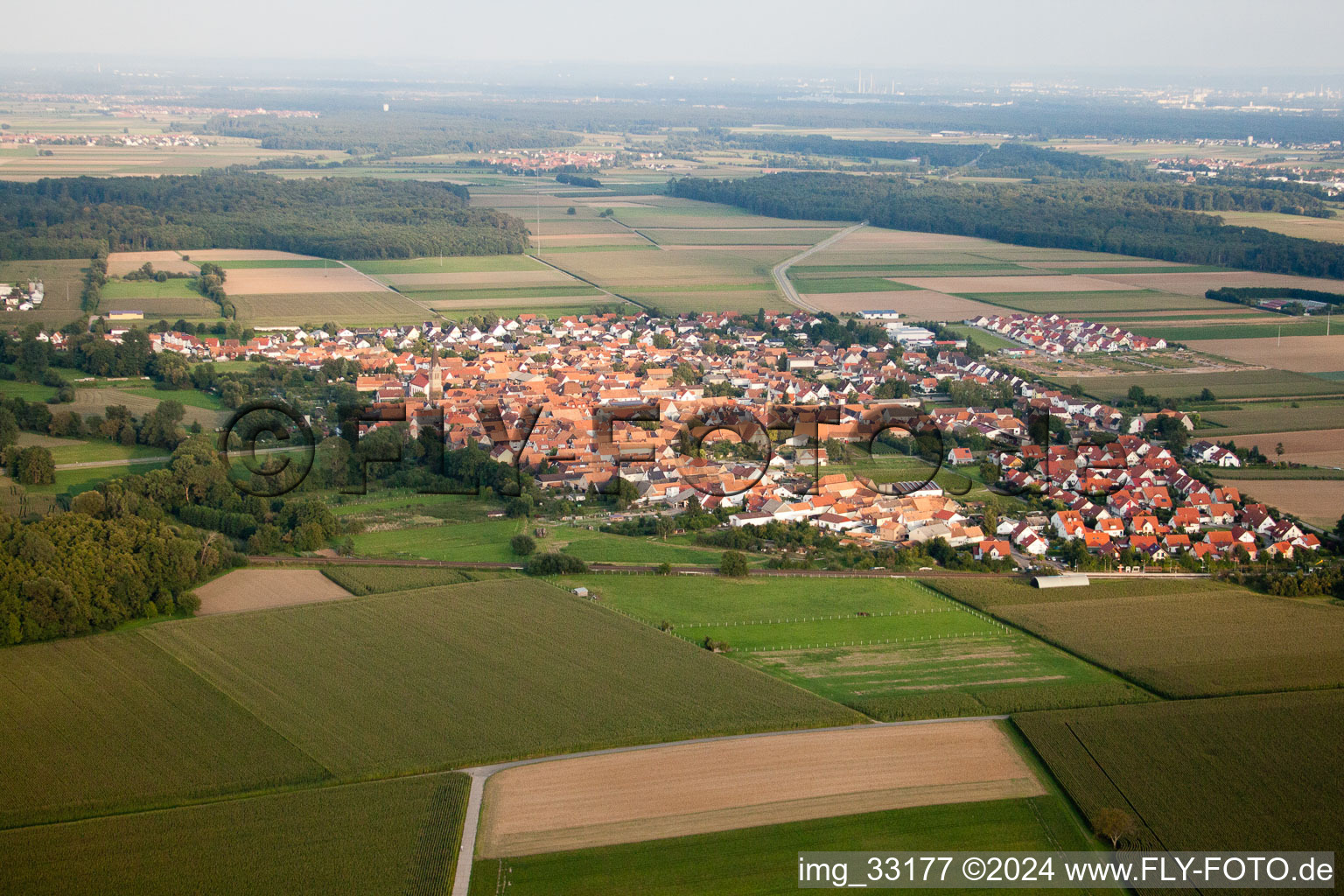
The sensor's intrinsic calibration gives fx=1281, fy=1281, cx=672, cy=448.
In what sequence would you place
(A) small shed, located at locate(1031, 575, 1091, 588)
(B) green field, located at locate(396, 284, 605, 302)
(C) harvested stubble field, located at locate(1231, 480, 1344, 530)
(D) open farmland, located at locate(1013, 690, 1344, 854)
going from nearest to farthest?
(D) open farmland, located at locate(1013, 690, 1344, 854) < (A) small shed, located at locate(1031, 575, 1091, 588) < (C) harvested stubble field, located at locate(1231, 480, 1344, 530) < (B) green field, located at locate(396, 284, 605, 302)

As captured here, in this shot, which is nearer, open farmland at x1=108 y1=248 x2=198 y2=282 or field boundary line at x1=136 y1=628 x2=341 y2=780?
field boundary line at x1=136 y1=628 x2=341 y2=780

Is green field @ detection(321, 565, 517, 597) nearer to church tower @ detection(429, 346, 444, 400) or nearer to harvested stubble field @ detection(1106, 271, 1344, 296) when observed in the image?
church tower @ detection(429, 346, 444, 400)

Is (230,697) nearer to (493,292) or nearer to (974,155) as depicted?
(493,292)

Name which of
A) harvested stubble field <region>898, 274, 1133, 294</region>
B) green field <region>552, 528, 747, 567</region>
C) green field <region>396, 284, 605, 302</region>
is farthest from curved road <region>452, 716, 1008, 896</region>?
harvested stubble field <region>898, 274, 1133, 294</region>

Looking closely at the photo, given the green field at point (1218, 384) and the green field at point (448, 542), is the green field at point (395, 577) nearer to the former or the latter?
the green field at point (448, 542)

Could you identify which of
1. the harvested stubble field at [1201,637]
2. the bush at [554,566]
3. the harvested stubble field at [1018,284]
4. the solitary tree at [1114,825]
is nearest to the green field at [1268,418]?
the harvested stubble field at [1201,637]

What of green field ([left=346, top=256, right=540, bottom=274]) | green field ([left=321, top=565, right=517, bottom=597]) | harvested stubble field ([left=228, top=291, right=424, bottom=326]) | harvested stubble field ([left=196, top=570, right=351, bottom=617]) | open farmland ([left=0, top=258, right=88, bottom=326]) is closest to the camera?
harvested stubble field ([left=196, top=570, right=351, bottom=617])

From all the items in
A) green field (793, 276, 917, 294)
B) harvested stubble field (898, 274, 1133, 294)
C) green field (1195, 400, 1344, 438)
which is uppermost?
harvested stubble field (898, 274, 1133, 294)
